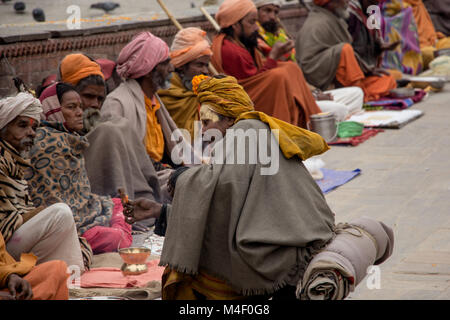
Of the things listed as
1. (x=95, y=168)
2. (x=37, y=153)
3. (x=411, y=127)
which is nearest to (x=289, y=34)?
(x=411, y=127)

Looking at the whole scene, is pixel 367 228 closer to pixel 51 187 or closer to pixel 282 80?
pixel 51 187

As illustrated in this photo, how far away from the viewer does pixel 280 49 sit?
8805 millimetres

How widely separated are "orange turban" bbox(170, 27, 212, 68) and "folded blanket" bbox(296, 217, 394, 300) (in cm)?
375

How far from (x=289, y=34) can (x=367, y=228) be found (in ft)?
25.4

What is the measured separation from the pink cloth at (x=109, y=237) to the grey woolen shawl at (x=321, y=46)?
217 inches

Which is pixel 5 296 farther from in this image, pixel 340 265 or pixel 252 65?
pixel 252 65

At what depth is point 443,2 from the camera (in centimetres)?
1501

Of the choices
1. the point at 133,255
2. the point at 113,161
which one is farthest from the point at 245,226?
the point at 113,161

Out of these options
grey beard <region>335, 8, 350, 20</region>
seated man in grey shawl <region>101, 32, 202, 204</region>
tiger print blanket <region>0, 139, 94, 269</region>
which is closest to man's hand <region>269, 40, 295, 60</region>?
seated man in grey shawl <region>101, 32, 202, 204</region>

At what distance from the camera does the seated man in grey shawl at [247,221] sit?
3.85 meters

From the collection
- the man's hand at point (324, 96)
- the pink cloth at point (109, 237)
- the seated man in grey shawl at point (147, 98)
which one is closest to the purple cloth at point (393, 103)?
the man's hand at point (324, 96)

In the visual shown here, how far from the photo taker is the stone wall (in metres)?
7.07

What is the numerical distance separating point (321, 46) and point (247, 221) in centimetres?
718

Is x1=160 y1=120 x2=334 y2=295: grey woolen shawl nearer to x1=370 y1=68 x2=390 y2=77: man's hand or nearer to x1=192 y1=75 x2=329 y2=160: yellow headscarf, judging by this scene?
x1=192 y1=75 x2=329 y2=160: yellow headscarf
